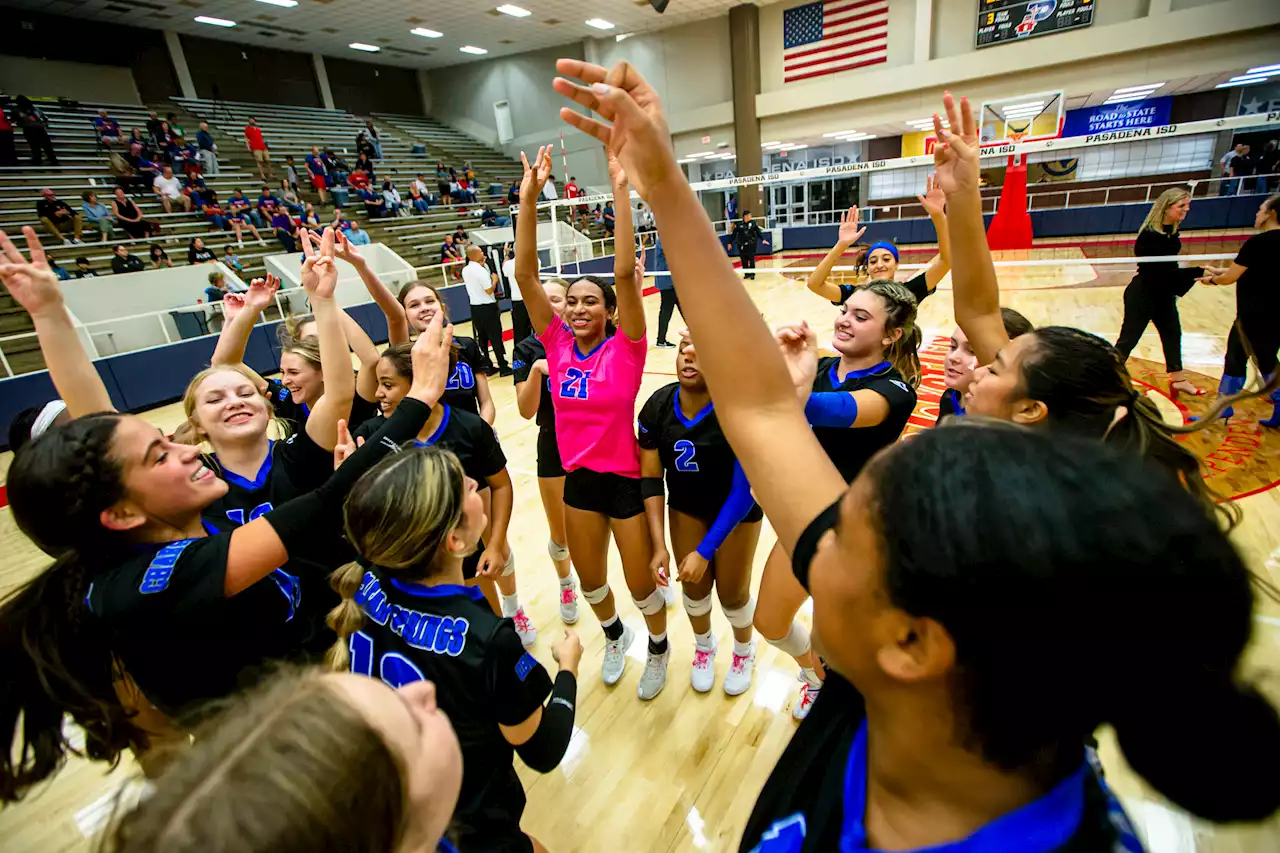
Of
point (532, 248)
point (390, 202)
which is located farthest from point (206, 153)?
point (532, 248)

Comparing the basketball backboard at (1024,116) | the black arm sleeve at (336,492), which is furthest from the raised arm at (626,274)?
the basketball backboard at (1024,116)

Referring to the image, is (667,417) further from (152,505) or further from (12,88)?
(12,88)

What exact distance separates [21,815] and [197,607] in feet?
7.35

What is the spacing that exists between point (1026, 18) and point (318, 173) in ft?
58.4

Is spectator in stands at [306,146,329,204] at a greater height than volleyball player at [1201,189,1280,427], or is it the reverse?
spectator in stands at [306,146,329,204]

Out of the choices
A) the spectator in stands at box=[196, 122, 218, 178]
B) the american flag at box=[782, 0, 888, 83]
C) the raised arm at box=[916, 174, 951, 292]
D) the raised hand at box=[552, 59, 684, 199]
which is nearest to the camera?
the raised hand at box=[552, 59, 684, 199]

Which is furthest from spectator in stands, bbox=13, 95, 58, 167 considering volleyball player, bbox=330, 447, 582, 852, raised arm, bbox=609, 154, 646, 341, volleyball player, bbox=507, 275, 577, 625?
volleyball player, bbox=330, 447, 582, 852

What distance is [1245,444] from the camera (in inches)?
175

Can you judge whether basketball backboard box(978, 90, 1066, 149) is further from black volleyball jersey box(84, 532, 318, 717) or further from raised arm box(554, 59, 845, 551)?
black volleyball jersey box(84, 532, 318, 717)

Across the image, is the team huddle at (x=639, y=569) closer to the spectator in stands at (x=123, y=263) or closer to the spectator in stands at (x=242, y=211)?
the spectator in stands at (x=123, y=263)

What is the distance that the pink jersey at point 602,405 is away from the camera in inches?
100

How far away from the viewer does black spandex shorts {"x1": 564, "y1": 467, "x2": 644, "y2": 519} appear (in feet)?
8.39

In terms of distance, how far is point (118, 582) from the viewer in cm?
130

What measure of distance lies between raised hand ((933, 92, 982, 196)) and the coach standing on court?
625 cm
